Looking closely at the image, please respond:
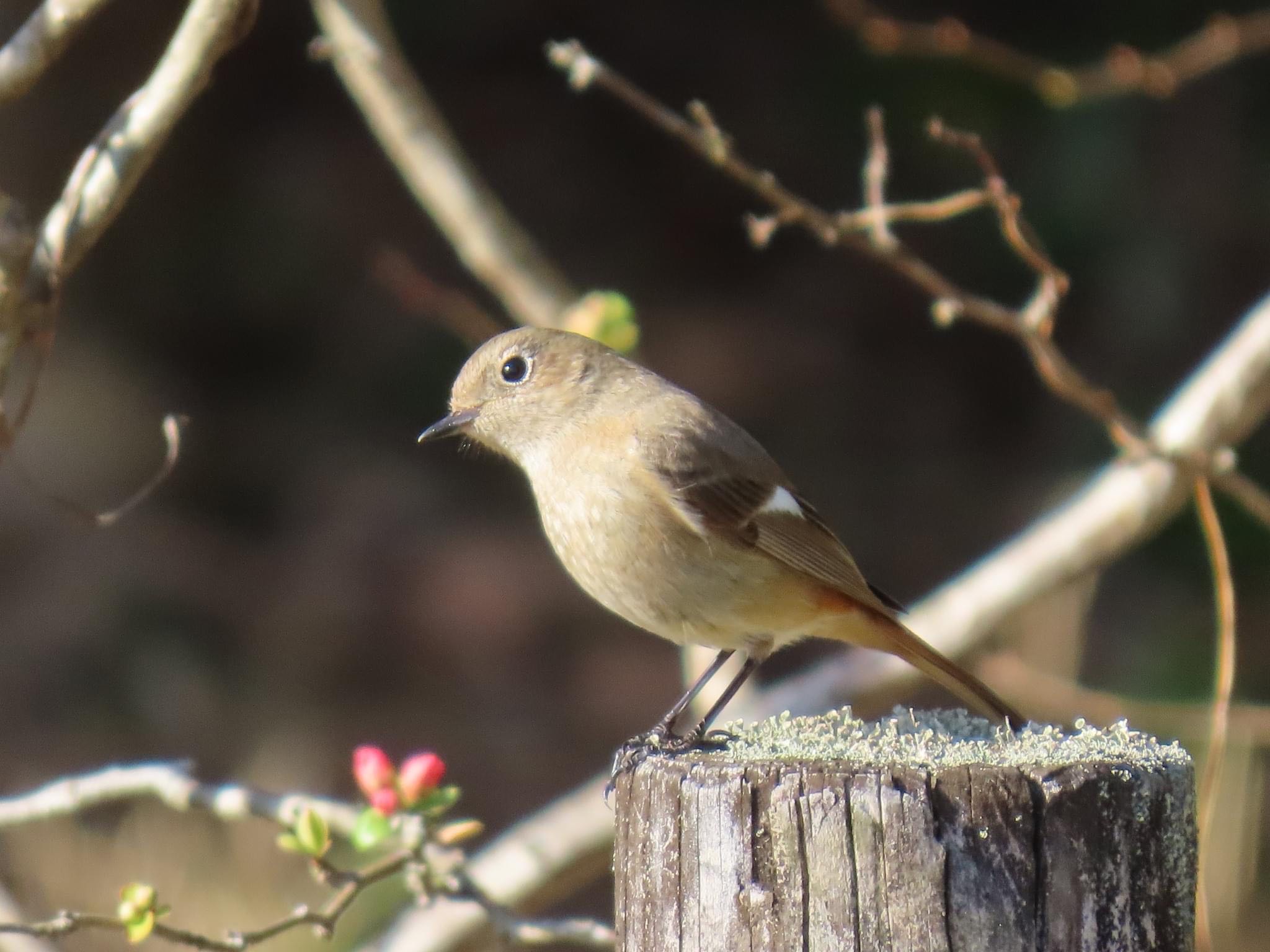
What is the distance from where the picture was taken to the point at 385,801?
2.60 m

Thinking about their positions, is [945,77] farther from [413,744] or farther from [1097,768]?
[1097,768]

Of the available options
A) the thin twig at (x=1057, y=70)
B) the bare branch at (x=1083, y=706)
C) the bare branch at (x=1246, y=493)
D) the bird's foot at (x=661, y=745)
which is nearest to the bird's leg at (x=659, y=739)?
the bird's foot at (x=661, y=745)

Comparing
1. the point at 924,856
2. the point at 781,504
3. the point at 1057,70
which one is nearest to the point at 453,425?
the point at 781,504

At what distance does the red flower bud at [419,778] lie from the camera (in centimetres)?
261

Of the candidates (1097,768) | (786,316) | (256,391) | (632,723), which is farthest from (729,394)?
(1097,768)

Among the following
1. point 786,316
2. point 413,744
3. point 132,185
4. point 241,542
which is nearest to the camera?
point 132,185

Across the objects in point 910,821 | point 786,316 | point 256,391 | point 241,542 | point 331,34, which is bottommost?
point 910,821

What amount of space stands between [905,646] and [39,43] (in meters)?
2.04

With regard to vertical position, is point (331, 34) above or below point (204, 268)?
below

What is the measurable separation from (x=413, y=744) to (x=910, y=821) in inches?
199

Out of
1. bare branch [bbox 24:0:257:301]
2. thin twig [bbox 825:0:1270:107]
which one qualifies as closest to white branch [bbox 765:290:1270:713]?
thin twig [bbox 825:0:1270:107]

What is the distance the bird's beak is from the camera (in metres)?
3.44

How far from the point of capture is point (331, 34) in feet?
14.2

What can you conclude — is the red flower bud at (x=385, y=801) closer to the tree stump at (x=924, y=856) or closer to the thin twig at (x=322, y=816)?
the thin twig at (x=322, y=816)
